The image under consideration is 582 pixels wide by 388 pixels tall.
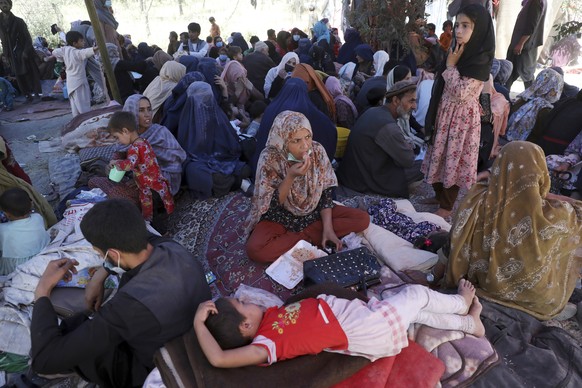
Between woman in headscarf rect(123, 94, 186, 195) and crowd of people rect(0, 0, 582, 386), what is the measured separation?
2 cm

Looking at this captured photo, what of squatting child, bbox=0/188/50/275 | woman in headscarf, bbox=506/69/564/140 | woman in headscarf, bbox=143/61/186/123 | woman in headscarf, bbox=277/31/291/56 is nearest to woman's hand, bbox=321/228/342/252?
squatting child, bbox=0/188/50/275

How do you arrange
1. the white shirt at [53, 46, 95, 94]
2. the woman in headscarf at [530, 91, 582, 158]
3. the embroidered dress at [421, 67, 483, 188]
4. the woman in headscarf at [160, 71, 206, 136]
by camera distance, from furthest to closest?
the white shirt at [53, 46, 95, 94] → the woman in headscarf at [160, 71, 206, 136] → the woman in headscarf at [530, 91, 582, 158] → the embroidered dress at [421, 67, 483, 188]

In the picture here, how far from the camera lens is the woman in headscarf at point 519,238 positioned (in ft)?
7.03

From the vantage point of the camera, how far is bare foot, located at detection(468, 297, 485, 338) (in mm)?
2094

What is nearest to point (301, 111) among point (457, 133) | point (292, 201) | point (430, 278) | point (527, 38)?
point (292, 201)

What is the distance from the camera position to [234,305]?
1.74m

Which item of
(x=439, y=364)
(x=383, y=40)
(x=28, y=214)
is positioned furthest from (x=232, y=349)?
(x=383, y=40)

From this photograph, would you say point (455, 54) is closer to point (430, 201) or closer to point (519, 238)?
point (430, 201)

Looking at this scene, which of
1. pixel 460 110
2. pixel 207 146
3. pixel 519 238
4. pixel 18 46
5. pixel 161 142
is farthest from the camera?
pixel 18 46

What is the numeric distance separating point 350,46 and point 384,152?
5.56m

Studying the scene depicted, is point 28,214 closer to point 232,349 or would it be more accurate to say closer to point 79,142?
point 232,349

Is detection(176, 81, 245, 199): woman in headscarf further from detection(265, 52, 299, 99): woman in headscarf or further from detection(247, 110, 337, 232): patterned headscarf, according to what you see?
detection(265, 52, 299, 99): woman in headscarf

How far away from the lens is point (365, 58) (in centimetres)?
695

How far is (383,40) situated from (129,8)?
19165 millimetres
